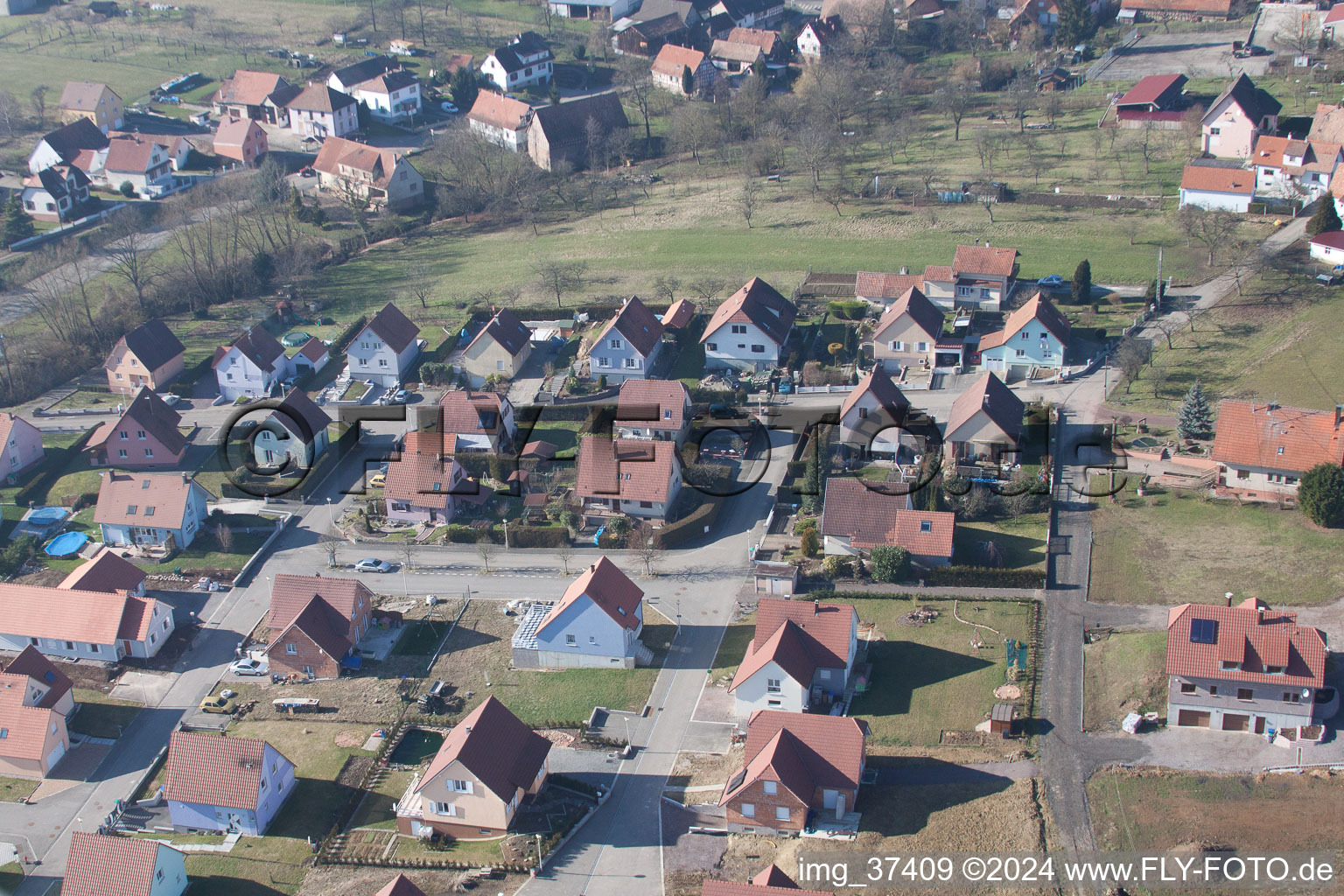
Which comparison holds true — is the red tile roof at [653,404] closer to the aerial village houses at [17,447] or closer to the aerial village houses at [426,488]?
the aerial village houses at [426,488]

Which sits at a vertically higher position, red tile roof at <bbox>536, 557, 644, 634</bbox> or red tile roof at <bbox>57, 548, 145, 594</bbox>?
red tile roof at <bbox>536, 557, 644, 634</bbox>

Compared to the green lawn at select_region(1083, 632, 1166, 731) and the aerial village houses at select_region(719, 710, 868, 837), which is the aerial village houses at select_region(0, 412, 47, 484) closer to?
the aerial village houses at select_region(719, 710, 868, 837)

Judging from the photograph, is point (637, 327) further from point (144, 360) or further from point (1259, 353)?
point (1259, 353)

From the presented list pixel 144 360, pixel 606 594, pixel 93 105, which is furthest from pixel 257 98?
pixel 606 594

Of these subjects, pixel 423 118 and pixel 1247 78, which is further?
pixel 423 118

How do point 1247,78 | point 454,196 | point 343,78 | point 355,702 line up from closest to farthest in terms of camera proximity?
point 355,702, point 1247,78, point 454,196, point 343,78

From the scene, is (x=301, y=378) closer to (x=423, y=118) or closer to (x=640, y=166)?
(x=640, y=166)

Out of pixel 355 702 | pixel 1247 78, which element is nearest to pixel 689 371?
pixel 355 702

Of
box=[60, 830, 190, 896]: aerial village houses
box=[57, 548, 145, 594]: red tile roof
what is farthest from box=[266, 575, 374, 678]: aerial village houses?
box=[60, 830, 190, 896]: aerial village houses
